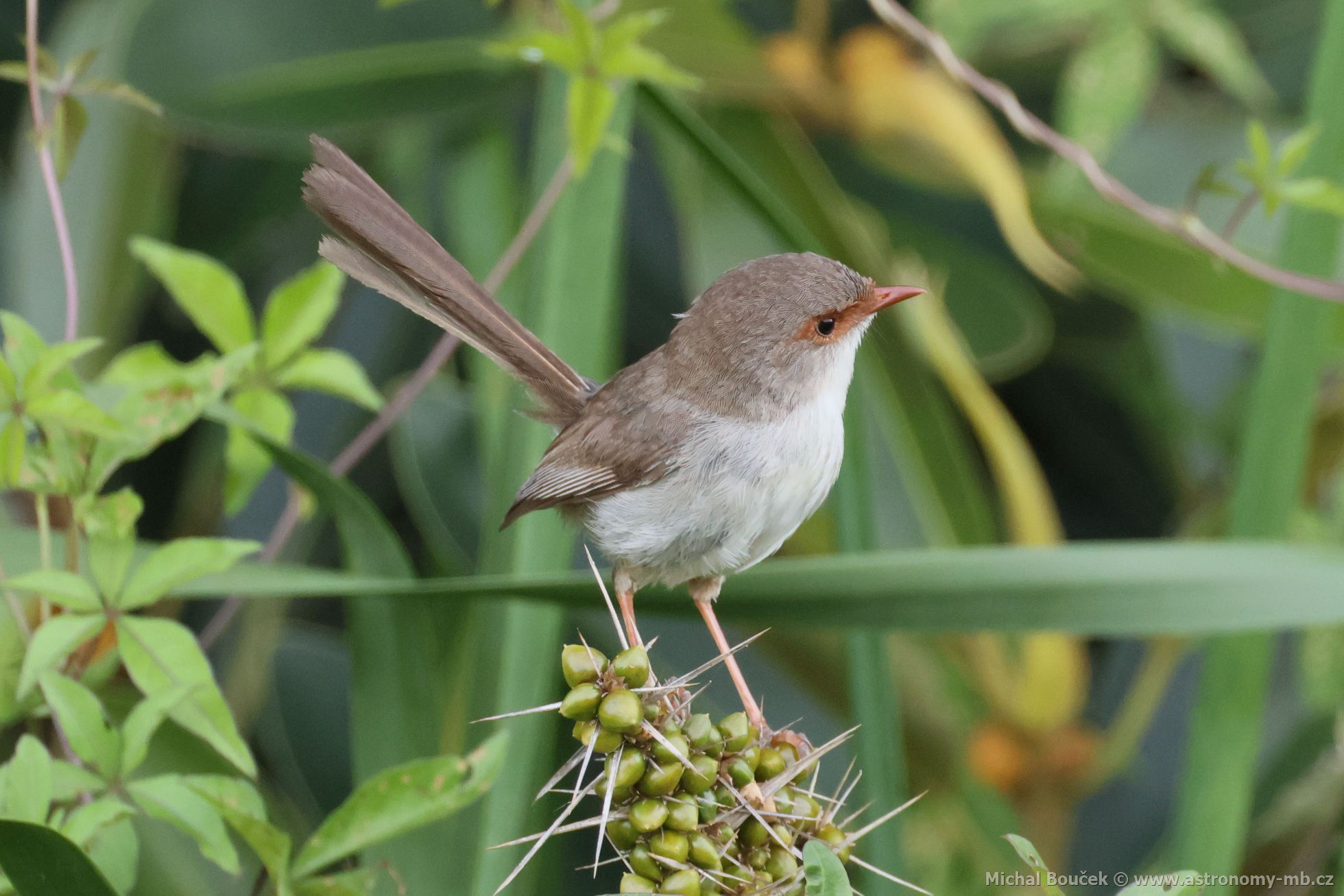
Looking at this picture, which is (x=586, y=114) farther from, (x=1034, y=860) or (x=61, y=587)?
(x=1034, y=860)

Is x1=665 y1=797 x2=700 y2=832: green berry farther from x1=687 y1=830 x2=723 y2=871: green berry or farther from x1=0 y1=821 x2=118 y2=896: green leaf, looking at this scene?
x1=0 y1=821 x2=118 y2=896: green leaf

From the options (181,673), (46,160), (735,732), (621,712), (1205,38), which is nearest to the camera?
(621,712)

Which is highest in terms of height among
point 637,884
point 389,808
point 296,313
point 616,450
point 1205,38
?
point 1205,38

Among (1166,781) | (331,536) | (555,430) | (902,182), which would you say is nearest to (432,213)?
(331,536)

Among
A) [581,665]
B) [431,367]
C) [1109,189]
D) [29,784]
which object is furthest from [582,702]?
[1109,189]

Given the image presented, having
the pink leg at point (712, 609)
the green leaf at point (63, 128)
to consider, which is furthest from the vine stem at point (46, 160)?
the pink leg at point (712, 609)

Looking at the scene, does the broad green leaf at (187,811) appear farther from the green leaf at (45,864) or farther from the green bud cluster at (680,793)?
the green bud cluster at (680,793)

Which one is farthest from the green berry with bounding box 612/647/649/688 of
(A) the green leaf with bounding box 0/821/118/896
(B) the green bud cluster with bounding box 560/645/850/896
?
(A) the green leaf with bounding box 0/821/118/896
